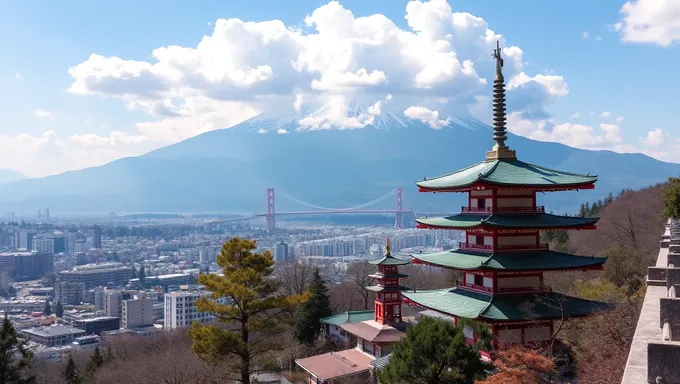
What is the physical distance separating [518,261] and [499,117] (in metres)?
4.16

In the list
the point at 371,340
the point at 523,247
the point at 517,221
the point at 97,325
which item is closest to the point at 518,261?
the point at 523,247

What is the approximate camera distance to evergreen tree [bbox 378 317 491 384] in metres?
11.2

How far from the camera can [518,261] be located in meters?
14.5

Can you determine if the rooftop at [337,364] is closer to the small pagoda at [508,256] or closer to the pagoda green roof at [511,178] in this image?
the small pagoda at [508,256]

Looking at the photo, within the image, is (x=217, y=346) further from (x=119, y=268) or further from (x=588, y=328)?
(x=119, y=268)

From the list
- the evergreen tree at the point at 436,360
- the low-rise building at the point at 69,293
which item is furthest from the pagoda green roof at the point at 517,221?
the low-rise building at the point at 69,293

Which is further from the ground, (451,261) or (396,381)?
(451,261)

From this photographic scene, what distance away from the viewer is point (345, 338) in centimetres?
2928

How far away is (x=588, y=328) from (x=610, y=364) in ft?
11.2

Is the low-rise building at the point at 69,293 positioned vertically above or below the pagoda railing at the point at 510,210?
below

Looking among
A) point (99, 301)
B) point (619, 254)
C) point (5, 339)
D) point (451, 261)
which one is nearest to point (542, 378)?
point (451, 261)

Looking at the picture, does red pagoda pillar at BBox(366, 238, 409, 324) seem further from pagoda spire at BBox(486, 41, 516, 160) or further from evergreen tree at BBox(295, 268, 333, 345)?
pagoda spire at BBox(486, 41, 516, 160)

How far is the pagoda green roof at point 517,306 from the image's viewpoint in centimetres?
1366

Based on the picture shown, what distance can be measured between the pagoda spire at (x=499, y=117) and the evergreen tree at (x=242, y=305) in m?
6.58
